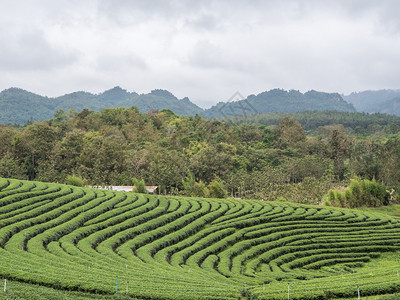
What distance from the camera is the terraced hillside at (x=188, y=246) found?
1591 centimetres

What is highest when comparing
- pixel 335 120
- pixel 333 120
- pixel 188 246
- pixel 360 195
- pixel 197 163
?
pixel 333 120

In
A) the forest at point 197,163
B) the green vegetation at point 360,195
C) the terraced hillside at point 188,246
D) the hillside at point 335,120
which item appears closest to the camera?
the terraced hillside at point 188,246

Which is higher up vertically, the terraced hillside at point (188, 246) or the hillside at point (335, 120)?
the hillside at point (335, 120)

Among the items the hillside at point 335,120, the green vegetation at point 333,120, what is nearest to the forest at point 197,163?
the hillside at point 335,120

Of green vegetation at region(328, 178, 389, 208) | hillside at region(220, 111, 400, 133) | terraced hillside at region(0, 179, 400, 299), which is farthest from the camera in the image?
hillside at region(220, 111, 400, 133)

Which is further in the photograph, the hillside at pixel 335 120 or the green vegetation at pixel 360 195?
the hillside at pixel 335 120

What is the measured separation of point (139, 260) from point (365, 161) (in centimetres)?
5380

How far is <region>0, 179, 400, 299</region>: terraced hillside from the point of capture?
1591cm

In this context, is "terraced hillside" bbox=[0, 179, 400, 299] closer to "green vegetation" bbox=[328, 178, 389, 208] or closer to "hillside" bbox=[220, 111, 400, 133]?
"green vegetation" bbox=[328, 178, 389, 208]

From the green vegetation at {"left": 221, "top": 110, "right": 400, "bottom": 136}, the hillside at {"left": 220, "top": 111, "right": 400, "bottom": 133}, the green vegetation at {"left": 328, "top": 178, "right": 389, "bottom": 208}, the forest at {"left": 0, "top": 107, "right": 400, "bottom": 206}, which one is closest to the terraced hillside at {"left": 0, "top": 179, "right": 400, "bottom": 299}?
the green vegetation at {"left": 328, "top": 178, "right": 389, "bottom": 208}

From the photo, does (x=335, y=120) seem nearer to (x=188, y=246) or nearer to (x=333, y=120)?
(x=333, y=120)

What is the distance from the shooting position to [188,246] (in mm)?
29969

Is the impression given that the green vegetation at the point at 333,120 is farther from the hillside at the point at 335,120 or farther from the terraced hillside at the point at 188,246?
the terraced hillside at the point at 188,246

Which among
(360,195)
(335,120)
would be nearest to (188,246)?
(360,195)
